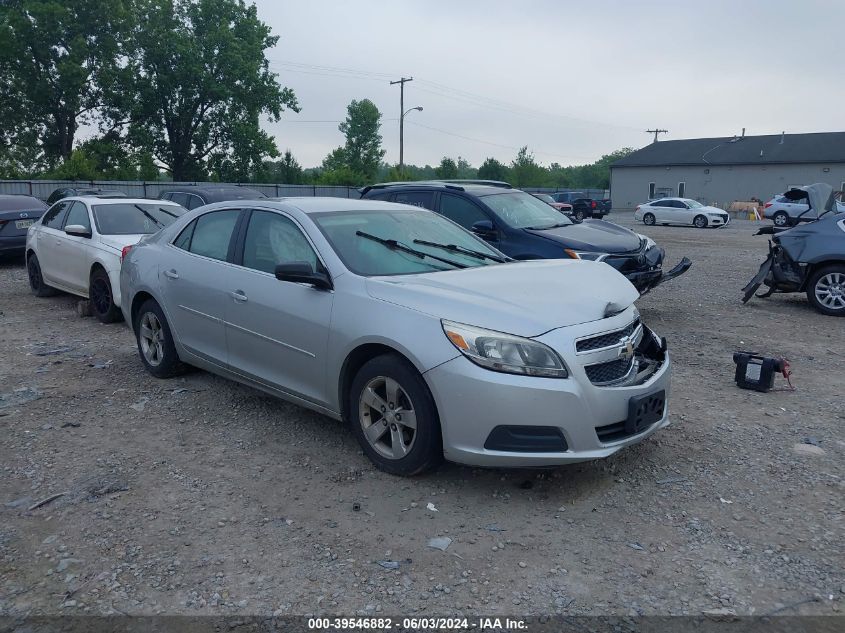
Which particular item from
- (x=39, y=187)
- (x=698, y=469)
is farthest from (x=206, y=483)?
(x=39, y=187)

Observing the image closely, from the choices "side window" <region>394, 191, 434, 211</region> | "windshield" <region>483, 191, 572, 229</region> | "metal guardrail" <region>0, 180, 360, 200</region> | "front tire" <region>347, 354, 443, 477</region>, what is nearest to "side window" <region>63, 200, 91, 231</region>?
"side window" <region>394, 191, 434, 211</region>

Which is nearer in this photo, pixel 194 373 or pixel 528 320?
pixel 528 320

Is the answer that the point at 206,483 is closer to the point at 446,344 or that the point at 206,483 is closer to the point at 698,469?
the point at 446,344

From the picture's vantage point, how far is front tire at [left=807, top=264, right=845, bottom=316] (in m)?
9.87

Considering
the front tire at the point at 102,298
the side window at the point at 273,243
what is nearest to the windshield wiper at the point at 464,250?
the side window at the point at 273,243

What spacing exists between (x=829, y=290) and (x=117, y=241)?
9571 mm

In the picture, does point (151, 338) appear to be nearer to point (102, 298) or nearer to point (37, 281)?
point (102, 298)

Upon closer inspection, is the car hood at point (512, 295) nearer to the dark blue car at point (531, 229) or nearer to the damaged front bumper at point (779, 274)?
the dark blue car at point (531, 229)

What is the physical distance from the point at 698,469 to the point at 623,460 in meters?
0.46

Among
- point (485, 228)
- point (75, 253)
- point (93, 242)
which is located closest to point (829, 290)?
point (485, 228)

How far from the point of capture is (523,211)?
933cm

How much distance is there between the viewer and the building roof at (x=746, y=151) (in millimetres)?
54344

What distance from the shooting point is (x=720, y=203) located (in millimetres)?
57562

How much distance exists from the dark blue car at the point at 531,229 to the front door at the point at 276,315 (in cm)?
390
